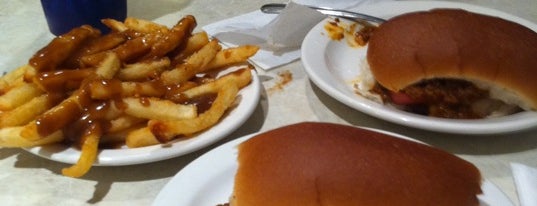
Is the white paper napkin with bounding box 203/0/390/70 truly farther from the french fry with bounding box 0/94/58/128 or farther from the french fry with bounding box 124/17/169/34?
the french fry with bounding box 0/94/58/128

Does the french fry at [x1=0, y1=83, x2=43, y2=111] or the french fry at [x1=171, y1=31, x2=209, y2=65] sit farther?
the french fry at [x1=171, y1=31, x2=209, y2=65]

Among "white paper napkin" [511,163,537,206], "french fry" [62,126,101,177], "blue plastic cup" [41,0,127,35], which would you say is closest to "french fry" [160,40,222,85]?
"french fry" [62,126,101,177]

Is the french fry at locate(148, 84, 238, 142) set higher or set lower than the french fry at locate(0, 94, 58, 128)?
lower

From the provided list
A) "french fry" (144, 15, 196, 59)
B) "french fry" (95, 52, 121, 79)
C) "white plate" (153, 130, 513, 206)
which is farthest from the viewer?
"french fry" (144, 15, 196, 59)

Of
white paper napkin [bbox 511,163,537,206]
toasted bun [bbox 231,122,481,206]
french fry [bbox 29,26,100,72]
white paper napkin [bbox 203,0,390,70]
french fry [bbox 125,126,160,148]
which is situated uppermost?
toasted bun [bbox 231,122,481,206]

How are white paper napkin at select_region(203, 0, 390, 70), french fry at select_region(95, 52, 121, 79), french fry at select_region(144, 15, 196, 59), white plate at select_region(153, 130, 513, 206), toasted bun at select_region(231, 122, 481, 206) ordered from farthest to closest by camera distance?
white paper napkin at select_region(203, 0, 390, 70) < french fry at select_region(144, 15, 196, 59) < french fry at select_region(95, 52, 121, 79) < white plate at select_region(153, 130, 513, 206) < toasted bun at select_region(231, 122, 481, 206)

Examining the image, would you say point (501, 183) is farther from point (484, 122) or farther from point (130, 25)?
point (130, 25)

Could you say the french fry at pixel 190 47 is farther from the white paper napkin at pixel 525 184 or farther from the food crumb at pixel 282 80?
the white paper napkin at pixel 525 184
